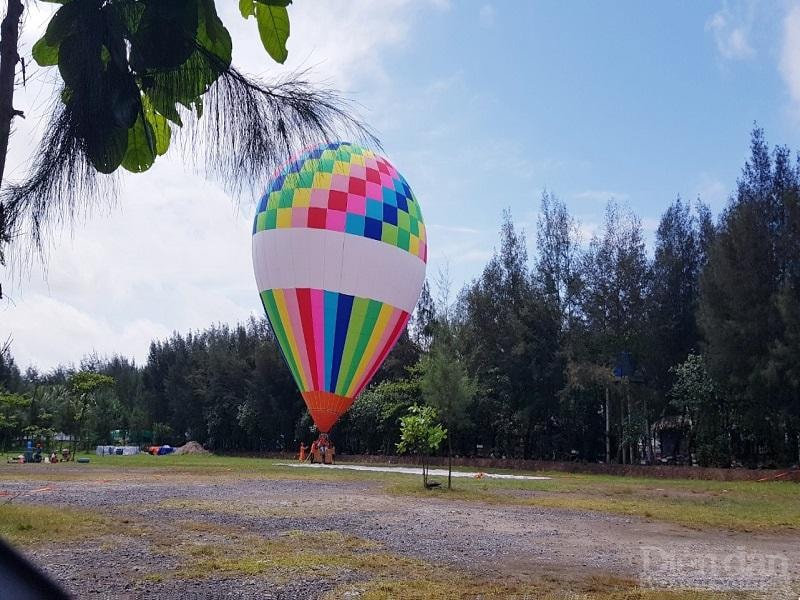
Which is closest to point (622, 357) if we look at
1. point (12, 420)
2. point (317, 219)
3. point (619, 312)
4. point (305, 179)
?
point (619, 312)

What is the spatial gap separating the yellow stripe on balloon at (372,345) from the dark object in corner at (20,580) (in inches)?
1065

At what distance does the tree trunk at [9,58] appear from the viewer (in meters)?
2.47

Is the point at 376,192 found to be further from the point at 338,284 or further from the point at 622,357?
the point at 622,357

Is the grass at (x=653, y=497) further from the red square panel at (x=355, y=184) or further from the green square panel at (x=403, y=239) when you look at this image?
the green square panel at (x=403, y=239)

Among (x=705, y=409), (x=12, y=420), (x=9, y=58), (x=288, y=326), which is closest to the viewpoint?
(x=9, y=58)

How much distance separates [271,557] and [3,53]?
6.89 m

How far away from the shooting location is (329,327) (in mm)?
27562

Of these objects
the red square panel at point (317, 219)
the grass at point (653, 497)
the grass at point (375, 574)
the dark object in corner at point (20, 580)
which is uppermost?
the red square panel at point (317, 219)

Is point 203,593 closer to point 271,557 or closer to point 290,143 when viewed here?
point 271,557

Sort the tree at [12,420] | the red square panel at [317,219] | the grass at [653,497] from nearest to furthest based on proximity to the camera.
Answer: the grass at [653,497] → the red square panel at [317,219] → the tree at [12,420]

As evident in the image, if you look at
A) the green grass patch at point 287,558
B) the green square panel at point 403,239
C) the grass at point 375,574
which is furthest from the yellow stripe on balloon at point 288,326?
the grass at point 375,574

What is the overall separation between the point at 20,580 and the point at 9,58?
6.12ft

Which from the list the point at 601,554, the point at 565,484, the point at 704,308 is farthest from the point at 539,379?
the point at 601,554

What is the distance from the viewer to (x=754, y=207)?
31.7 m
